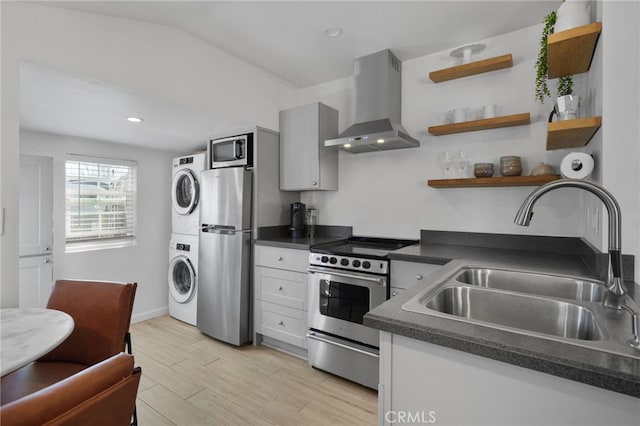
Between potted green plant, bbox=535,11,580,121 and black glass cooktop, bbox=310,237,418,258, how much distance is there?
1.29 m

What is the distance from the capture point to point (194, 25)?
7.23ft

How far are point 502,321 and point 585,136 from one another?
1.18 meters

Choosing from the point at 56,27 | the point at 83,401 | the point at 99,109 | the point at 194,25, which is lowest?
the point at 83,401

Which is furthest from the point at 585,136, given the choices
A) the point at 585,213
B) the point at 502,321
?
the point at 502,321

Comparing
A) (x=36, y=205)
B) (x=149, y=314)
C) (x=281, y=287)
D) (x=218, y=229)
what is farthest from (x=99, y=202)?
(x=281, y=287)

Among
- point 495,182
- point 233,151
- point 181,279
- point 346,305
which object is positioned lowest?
point 181,279

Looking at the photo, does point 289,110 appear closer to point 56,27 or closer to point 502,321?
point 56,27

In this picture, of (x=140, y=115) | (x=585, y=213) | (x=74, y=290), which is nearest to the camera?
(x=74, y=290)

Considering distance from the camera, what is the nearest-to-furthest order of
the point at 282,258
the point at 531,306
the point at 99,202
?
the point at 531,306, the point at 282,258, the point at 99,202

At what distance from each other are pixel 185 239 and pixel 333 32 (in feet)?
8.81

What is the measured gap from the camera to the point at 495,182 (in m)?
2.13

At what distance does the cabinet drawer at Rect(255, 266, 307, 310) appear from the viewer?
103 inches

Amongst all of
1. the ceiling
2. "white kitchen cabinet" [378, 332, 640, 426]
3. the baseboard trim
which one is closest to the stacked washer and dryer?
the baseboard trim

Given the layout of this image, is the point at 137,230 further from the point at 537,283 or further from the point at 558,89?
the point at 558,89
